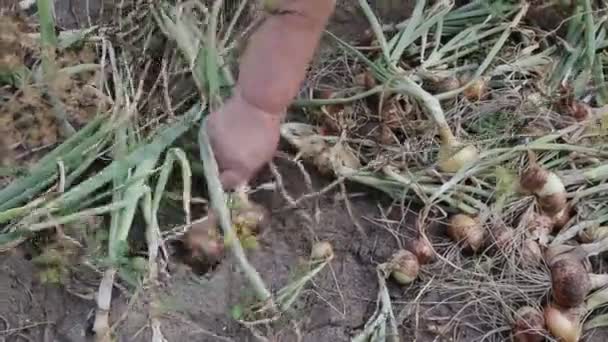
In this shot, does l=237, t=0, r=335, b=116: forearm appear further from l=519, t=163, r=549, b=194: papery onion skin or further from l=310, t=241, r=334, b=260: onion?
l=519, t=163, r=549, b=194: papery onion skin

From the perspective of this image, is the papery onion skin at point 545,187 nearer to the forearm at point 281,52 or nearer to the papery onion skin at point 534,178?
the papery onion skin at point 534,178

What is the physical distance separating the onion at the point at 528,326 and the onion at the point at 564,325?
0.01 metres

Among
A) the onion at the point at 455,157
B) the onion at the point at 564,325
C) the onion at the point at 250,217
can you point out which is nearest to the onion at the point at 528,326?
the onion at the point at 564,325

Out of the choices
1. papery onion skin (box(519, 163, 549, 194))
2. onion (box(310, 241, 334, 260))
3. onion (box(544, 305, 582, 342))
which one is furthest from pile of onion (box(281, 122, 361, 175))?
onion (box(544, 305, 582, 342))

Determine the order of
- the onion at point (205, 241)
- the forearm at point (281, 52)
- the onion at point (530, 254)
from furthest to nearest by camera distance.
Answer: the onion at point (530, 254), the onion at point (205, 241), the forearm at point (281, 52)

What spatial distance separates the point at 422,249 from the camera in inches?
51.0

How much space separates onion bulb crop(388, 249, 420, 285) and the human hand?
243mm

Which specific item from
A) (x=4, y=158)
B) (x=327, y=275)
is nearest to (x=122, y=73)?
(x=4, y=158)

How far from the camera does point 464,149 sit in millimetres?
1385

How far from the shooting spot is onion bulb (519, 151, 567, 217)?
4.42 feet

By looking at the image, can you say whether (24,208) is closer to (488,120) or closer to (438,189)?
(438,189)

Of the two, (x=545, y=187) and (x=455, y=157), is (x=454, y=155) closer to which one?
(x=455, y=157)

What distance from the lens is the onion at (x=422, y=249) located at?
1296 mm

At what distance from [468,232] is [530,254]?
0.32ft
